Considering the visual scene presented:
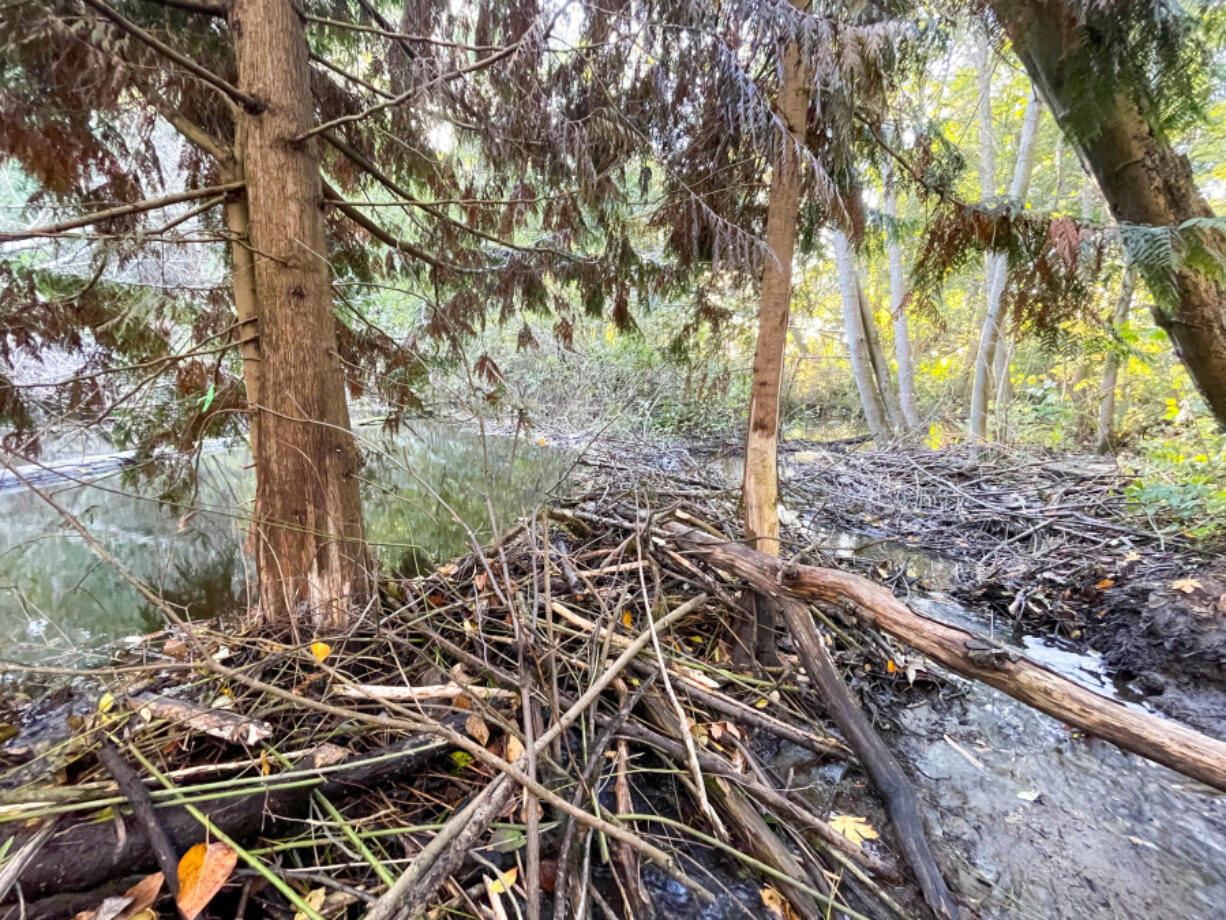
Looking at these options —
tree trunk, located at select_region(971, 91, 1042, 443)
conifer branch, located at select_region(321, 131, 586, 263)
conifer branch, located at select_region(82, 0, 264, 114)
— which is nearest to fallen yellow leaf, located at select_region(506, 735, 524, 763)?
conifer branch, located at select_region(321, 131, 586, 263)

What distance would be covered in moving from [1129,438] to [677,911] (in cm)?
928

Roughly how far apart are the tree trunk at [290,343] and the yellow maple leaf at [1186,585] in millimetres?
5167

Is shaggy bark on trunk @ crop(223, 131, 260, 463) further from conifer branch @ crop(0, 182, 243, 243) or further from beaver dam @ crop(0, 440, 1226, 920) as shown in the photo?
beaver dam @ crop(0, 440, 1226, 920)

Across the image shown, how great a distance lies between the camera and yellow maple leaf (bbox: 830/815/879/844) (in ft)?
6.40

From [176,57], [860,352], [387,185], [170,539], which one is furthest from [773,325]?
[170,539]

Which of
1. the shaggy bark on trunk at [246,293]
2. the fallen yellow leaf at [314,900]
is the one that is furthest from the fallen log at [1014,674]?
the shaggy bark on trunk at [246,293]

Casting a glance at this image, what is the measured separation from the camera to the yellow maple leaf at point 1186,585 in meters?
3.27

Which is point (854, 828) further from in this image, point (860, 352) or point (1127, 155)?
point (860, 352)

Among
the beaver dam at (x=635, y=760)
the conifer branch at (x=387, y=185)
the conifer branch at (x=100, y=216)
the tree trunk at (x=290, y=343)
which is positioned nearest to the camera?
the beaver dam at (x=635, y=760)

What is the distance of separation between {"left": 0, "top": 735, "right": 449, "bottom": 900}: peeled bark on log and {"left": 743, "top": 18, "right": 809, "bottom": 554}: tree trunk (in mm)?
2096

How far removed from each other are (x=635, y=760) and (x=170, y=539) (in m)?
7.55

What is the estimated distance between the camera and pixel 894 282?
941cm

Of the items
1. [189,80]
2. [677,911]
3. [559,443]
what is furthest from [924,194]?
[559,443]

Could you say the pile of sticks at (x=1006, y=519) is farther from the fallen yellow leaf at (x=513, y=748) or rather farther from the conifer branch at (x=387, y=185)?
the fallen yellow leaf at (x=513, y=748)
